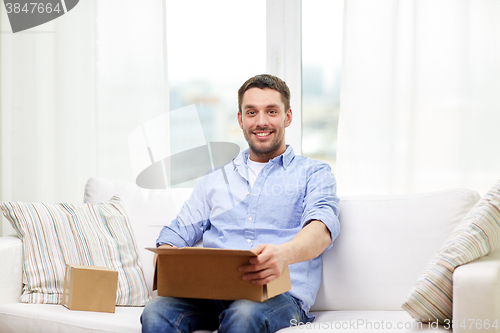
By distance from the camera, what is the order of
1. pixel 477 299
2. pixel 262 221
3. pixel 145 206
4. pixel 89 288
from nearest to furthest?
pixel 477 299 → pixel 89 288 → pixel 262 221 → pixel 145 206

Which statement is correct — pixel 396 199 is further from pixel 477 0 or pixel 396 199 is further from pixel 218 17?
pixel 218 17

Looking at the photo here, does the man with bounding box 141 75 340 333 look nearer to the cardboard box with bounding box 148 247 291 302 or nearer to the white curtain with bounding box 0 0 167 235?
the cardboard box with bounding box 148 247 291 302

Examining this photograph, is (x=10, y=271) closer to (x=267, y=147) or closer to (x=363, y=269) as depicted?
(x=267, y=147)

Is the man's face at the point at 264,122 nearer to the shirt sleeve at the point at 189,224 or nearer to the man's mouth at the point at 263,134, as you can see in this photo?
the man's mouth at the point at 263,134

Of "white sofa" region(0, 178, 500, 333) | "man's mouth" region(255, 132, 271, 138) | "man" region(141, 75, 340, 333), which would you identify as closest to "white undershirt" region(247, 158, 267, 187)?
"man" region(141, 75, 340, 333)

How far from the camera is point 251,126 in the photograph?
179cm

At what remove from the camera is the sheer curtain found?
2.09 m

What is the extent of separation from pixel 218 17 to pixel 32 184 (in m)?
1.40

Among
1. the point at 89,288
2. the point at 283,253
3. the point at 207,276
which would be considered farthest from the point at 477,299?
the point at 89,288

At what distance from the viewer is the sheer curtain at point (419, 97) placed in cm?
209

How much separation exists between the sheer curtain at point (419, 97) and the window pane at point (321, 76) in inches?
5.0

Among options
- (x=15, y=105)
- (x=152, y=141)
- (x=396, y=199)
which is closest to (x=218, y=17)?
(x=152, y=141)

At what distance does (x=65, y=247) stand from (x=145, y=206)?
377 mm

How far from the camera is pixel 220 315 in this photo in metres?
1.34
